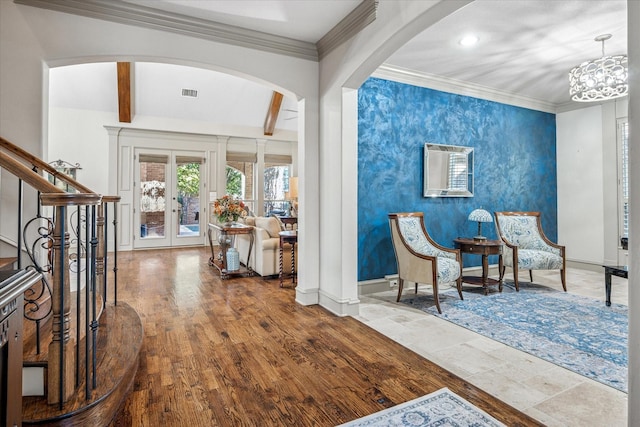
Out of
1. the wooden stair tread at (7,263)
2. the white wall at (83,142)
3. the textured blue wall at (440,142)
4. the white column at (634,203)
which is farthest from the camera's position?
the white wall at (83,142)

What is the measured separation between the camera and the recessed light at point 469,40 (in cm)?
369

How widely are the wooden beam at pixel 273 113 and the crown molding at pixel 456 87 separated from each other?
3772 millimetres

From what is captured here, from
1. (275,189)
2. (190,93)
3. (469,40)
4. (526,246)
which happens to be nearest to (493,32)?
(469,40)

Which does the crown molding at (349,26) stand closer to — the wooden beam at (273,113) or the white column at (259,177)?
the wooden beam at (273,113)

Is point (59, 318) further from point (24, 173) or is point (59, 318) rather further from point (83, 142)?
point (83, 142)

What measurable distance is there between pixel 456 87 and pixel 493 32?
4.70 ft

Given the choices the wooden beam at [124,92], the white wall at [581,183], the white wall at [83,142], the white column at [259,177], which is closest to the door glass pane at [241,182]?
the white column at [259,177]

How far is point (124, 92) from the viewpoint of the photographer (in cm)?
685

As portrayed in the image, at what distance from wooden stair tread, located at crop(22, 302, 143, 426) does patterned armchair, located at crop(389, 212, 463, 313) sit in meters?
2.72

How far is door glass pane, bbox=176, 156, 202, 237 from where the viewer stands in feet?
27.4

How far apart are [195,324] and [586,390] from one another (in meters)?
3.01

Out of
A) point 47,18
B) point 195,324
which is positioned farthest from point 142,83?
point 195,324

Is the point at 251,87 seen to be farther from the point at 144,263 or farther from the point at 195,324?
the point at 195,324

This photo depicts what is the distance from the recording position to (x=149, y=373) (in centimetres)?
230
